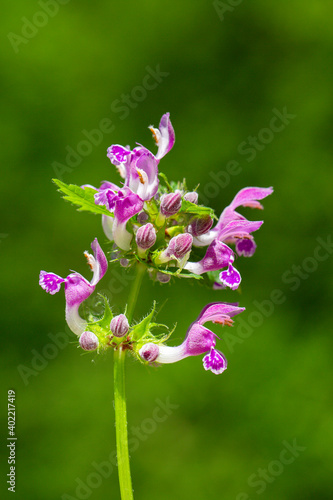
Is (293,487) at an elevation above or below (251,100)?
below

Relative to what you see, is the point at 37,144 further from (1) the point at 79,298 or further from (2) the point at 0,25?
(1) the point at 79,298

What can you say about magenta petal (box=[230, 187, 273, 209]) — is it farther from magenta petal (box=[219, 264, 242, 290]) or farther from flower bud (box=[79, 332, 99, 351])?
flower bud (box=[79, 332, 99, 351])

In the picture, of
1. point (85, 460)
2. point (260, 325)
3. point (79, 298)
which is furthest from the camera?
point (260, 325)

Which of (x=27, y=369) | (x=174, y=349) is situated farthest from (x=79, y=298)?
(x=27, y=369)

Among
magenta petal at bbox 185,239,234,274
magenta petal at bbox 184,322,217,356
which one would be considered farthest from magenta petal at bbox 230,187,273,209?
magenta petal at bbox 184,322,217,356

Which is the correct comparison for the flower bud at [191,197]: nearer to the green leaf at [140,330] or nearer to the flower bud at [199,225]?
the flower bud at [199,225]

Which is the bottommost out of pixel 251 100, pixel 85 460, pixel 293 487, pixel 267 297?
pixel 85 460
